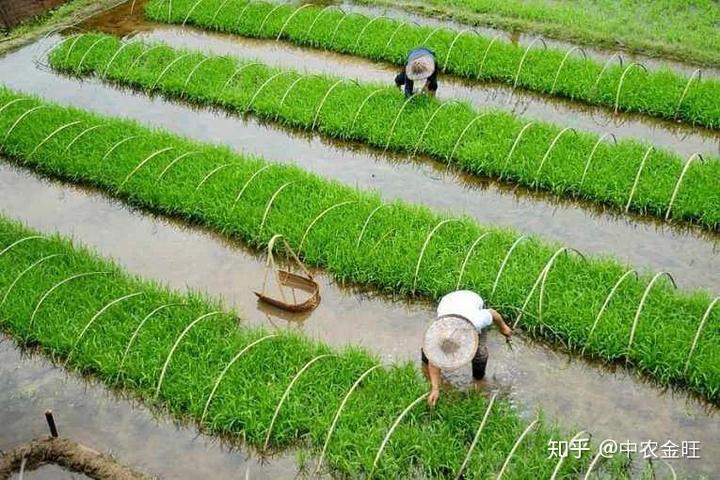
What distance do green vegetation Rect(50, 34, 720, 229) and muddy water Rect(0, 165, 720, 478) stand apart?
2679 mm

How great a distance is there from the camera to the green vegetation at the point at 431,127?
9.20 m

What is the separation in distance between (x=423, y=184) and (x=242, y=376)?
392 centimetres

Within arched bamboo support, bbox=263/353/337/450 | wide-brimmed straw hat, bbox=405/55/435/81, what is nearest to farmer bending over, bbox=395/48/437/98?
wide-brimmed straw hat, bbox=405/55/435/81

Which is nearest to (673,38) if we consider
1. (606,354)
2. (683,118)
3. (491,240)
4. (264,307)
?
(683,118)

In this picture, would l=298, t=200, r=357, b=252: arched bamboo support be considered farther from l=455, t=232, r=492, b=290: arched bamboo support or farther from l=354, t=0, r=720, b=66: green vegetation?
l=354, t=0, r=720, b=66: green vegetation

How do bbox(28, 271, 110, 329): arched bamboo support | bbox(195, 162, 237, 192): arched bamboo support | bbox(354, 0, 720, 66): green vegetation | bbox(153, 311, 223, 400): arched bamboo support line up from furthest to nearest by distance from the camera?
bbox(354, 0, 720, 66): green vegetation, bbox(195, 162, 237, 192): arched bamboo support, bbox(28, 271, 110, 329): arched bamboo support, bbox(153, 311, 223, 400): arched bamboo support

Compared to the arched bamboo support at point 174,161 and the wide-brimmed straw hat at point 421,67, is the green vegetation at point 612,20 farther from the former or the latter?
the arched bamboo support at point 174,161

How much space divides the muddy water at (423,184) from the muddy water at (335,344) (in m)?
1.81

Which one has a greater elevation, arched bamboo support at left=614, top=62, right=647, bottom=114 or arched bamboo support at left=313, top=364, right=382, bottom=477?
arched bamboo support at left=614, top=62, right=647, bottom=114

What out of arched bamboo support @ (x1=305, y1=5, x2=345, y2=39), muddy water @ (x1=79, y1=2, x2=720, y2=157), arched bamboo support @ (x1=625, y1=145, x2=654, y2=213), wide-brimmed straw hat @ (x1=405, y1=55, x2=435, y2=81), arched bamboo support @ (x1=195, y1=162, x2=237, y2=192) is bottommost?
arched bamboo support @ (x1=195, y1=162, x2=237, y2=192)

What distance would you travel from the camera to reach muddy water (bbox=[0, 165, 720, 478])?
6641 millimetres

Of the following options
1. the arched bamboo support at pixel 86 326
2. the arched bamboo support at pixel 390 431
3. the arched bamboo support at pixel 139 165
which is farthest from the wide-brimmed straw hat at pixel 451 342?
the arched bamboo support at pixel 139 165

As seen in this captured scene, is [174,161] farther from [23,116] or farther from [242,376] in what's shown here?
[242,376]

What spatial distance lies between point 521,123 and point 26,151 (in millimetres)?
6929
